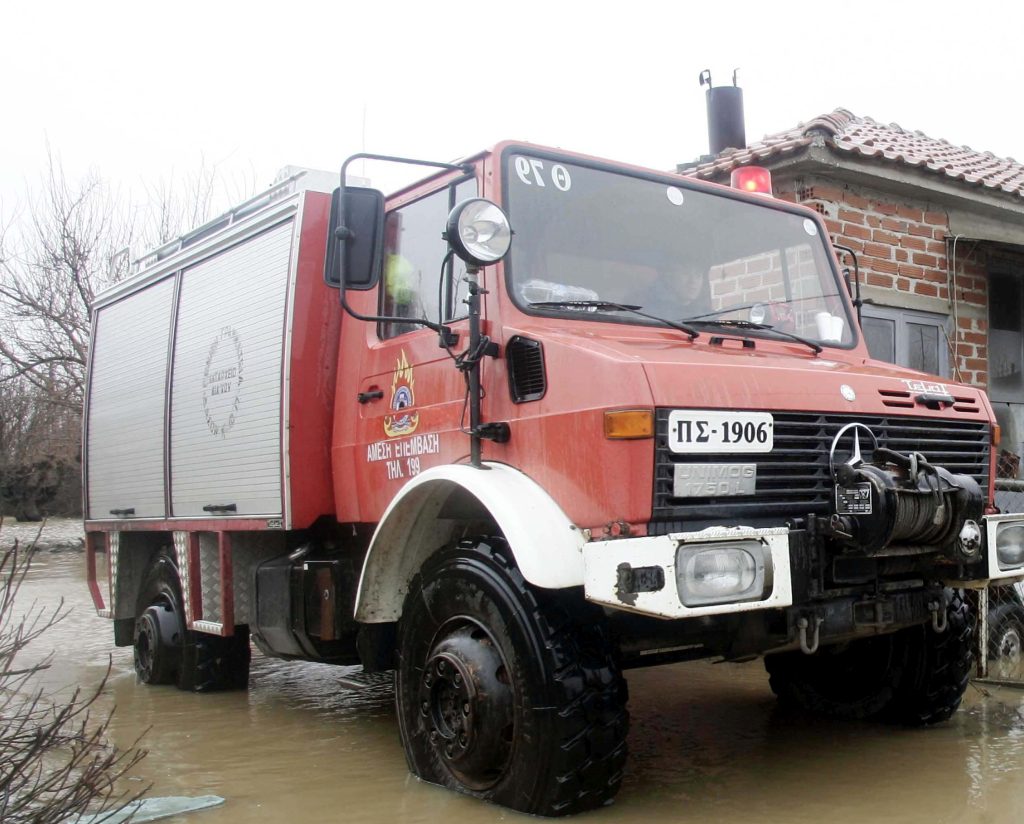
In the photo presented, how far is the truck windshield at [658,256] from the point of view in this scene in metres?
4.55

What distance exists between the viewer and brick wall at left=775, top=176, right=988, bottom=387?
8.81 metres

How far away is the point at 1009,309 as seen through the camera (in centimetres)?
1050

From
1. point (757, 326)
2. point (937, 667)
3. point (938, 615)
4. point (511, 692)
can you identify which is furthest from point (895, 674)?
point (511, 692)

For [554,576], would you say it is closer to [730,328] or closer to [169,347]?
[730,328]

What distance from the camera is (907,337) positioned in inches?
366

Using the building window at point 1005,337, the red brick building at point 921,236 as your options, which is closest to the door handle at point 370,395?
the red brick building at point 921,236

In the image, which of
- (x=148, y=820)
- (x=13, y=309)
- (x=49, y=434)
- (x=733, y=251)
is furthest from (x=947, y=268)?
(x=49, y=434)

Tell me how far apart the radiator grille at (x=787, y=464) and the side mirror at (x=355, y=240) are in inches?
55.0

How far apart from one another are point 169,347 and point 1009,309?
754 centimetres

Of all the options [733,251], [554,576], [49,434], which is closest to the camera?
[554,576]

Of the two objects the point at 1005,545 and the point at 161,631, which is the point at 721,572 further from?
the point at 161,631

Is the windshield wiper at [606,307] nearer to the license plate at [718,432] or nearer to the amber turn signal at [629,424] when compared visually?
the license plate at [718,432]

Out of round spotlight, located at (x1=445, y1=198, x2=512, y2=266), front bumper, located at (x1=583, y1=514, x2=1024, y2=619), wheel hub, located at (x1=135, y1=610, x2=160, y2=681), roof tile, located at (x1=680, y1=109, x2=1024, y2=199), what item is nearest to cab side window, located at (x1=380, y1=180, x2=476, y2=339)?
round spotlight, located at (x1=445, y1=198, x2=512, y2=266)

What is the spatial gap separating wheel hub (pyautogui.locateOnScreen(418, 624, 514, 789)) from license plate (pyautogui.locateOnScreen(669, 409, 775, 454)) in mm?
1016
